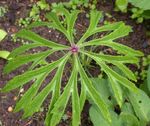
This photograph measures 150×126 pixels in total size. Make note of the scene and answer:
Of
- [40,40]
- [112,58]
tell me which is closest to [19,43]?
[40,40]

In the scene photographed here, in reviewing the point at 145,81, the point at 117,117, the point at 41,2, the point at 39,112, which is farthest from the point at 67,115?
the point at 41,2

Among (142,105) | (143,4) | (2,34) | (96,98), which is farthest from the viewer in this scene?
(2,34)

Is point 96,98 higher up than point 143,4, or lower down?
lower down

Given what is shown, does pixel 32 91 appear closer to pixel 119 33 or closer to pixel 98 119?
pixel 98 119

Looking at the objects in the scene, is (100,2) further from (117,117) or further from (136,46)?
(117,117)

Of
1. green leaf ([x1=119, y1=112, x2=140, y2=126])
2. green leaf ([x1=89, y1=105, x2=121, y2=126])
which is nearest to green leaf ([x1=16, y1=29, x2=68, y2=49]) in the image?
green leaf ([x1=89, y1=105, x2=121, y2=126])

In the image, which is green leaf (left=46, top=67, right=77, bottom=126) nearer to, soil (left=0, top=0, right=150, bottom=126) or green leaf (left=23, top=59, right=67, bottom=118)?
green leaf (left=23, top=59, right=67, bottom=118)

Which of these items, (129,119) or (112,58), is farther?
(129,119)

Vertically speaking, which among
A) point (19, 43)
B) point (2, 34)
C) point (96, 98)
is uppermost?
point (2, 34)

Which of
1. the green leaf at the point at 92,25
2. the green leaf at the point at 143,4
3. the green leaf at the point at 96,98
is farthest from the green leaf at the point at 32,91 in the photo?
the green leaf at the point at 143,4
